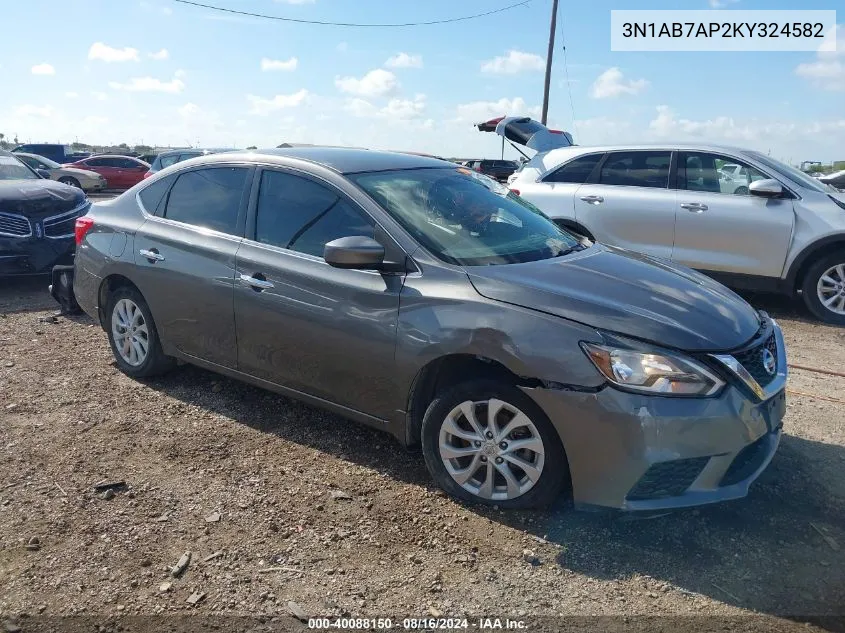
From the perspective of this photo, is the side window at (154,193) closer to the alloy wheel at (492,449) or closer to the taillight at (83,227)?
the taillight at (83,227)

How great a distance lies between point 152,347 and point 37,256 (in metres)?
4.06

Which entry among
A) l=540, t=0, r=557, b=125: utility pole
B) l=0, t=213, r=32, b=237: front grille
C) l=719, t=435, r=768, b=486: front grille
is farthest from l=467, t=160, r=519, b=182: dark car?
l=719, t=435, r=768, b=486: front grille

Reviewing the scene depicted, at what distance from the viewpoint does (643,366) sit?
2936mm

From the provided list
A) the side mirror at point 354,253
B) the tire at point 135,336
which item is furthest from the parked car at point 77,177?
the side mirror at point 354,253

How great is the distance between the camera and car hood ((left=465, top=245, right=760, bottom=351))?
3057 mm

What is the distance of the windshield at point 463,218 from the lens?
12.0ft

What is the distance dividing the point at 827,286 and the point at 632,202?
210cm

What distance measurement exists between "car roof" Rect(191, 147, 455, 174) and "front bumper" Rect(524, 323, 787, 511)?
1.81 m

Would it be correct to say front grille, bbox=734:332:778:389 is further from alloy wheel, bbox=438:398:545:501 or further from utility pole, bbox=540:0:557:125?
utility pole, bbox=540:0:557:125

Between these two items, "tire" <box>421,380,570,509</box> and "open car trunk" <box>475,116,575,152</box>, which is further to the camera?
"open car trunk" <box>475,116,575,152</box>

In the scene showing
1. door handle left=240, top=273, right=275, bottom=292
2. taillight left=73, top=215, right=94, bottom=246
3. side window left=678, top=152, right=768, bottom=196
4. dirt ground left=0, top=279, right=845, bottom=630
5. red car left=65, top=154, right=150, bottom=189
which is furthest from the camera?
red car left=65, top=154, right=150, bottom=189

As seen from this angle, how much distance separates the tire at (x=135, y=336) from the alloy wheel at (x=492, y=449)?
2.43 metres

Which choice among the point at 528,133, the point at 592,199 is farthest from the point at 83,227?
the point at 528,133

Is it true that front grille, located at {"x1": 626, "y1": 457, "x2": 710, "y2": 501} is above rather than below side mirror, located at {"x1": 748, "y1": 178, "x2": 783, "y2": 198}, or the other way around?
below
